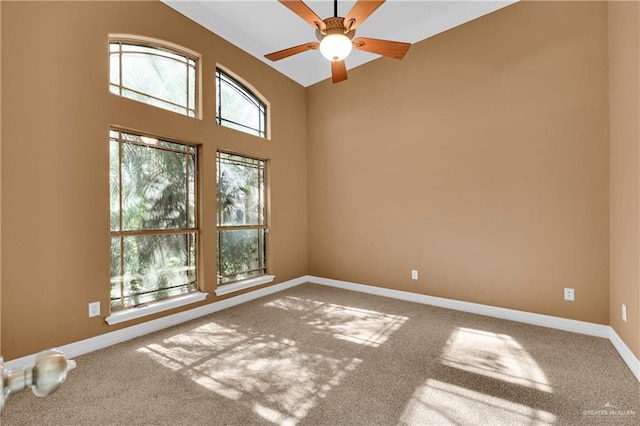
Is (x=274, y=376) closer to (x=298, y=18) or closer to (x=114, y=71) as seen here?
(x=114, y=71)

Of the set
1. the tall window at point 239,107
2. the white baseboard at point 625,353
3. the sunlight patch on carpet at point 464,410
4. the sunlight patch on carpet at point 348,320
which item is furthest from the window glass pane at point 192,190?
→ the white baseboard at point 625,353

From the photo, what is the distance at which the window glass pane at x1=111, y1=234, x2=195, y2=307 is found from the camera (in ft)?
9.62

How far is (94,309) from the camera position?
8.71ft

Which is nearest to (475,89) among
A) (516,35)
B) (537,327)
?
(516,35)

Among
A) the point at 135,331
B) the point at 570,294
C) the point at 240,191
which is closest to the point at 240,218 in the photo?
the point at 240,191

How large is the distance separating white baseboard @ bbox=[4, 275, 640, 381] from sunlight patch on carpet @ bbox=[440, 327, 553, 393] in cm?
56

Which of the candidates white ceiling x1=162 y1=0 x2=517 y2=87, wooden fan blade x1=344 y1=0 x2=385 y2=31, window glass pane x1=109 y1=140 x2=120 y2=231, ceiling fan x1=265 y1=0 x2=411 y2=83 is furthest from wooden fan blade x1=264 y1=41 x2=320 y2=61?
window glass pane x1=109 y1=140 x2=120 y2=231

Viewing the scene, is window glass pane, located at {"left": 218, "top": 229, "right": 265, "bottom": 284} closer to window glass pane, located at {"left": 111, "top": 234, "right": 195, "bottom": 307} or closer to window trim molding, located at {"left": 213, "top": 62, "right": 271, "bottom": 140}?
window glass pane, located at {"left": 111, "top": 234, "right": 195, "bottom": 307}

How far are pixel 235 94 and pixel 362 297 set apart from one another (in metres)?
3.23

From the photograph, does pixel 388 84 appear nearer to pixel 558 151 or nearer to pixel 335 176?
pixel 335 176

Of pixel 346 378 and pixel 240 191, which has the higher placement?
pixel 240 191

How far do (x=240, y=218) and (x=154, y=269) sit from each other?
1.26 meters

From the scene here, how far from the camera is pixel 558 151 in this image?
3.04 metres

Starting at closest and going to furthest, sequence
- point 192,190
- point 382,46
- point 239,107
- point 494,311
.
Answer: point 382,46 < point 494,311 < point 192,190 < point 239,107
